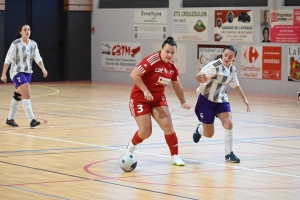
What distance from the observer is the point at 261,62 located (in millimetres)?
22047

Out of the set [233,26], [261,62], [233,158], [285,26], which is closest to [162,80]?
[233,158]

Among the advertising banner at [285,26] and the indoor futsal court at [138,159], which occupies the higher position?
the advertising banner at [285,26]

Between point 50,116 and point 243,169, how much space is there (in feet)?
23.7

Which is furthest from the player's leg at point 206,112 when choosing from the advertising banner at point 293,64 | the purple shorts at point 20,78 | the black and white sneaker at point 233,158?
the advertising banner at point 293,64

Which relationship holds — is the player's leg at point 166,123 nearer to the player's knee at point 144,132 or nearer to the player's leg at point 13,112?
the player's knee at point 144,132

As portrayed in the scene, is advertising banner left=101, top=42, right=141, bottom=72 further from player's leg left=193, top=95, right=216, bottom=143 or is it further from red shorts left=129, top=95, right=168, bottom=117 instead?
red shorts left=129, top=95, right=168, bottom=117

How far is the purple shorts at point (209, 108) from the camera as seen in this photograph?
9430 millimetres

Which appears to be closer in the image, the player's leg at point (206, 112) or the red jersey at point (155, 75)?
the red jersey at point (155, 75)

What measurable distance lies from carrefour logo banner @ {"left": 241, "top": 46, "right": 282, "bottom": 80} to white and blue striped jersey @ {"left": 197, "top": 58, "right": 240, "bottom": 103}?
12489 mm

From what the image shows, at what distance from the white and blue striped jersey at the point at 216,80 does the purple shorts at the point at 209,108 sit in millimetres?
71

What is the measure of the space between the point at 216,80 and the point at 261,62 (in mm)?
12921

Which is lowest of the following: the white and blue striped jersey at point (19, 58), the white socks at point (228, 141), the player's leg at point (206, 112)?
the white socks at point (228, 141)


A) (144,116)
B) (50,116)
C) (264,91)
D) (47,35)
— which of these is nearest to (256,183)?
(144,116)

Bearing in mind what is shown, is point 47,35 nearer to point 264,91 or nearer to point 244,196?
point 264,91
